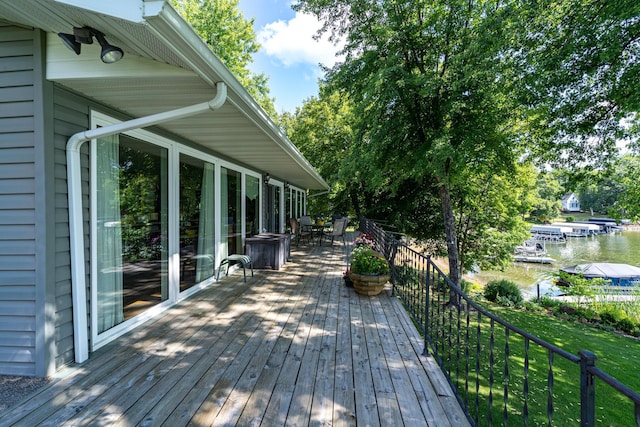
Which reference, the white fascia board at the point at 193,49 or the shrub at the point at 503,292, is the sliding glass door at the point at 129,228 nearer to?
the white fascia board at the point at 193,49

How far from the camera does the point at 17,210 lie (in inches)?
84.9

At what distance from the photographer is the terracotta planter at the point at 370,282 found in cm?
415

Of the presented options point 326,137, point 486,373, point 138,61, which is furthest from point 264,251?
point 326,137

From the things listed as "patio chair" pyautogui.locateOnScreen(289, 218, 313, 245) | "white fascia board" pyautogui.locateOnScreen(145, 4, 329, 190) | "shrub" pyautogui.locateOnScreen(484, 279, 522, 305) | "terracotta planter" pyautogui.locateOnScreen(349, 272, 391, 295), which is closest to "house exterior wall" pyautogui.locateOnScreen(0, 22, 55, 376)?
"white fascia board" pyautogui.locateOnScreen(145, 4, 329, 190)

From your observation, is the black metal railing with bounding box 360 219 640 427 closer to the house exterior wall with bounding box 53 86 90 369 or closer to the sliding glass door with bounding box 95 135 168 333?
the house exterior wall with bounding box 53 86 90 369

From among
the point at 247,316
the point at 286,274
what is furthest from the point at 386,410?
the point at 286,274

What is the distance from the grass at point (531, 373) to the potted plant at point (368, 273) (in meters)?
0.86

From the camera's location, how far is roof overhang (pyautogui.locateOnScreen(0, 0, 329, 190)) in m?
1.48

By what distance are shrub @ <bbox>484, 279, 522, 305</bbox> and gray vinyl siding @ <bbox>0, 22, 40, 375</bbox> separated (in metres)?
10.5

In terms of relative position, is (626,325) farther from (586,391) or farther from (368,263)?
(586,391)

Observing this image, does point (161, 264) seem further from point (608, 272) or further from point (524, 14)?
point (608, 272)

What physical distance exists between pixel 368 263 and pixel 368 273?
146mm

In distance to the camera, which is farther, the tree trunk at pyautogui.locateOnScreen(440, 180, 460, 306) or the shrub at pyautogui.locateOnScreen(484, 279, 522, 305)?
the shrub at pyautogui.locateOnScreen(484, 279, 522, 305)

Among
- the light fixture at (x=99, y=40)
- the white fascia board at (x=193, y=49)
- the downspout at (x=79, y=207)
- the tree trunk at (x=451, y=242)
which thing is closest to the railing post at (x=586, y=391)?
the white fascia board at (x=193, y=49)
